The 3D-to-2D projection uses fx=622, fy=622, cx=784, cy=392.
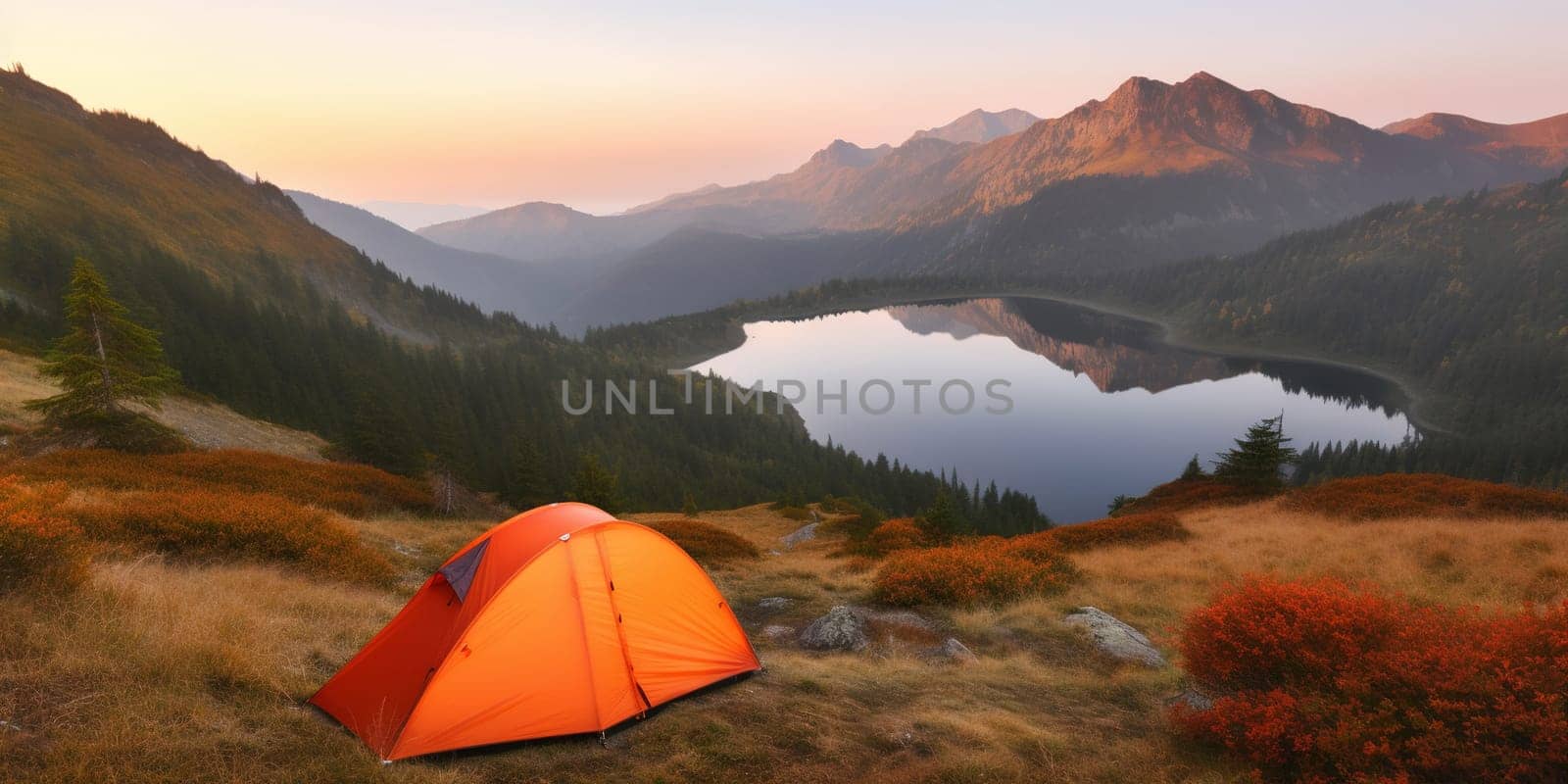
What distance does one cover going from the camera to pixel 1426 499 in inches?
1041

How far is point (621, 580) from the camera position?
36.4 ft

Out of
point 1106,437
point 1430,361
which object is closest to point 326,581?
point 1106,437

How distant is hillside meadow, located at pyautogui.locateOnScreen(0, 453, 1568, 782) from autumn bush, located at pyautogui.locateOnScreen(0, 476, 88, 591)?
0.20 meters

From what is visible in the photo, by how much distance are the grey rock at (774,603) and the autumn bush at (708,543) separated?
18.9 ft

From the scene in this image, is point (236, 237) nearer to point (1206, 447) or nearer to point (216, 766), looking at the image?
point (216, 766)

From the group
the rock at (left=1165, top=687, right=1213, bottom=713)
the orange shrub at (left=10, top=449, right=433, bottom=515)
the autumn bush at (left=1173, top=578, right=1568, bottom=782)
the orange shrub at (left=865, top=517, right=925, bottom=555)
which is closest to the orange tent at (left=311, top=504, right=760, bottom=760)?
the rock at (left=1165, top=687, right=1213, bottom=713)

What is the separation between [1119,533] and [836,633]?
61.1ft

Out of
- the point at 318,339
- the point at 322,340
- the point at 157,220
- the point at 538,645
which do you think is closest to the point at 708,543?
the point at 538,645

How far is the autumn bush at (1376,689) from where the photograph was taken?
6.99 meters

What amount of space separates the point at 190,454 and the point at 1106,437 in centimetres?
13761

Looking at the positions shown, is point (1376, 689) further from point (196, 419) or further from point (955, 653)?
point (196, 419)

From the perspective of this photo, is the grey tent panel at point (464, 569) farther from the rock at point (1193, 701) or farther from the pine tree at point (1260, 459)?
A: the pine tree at point (1260, 459)

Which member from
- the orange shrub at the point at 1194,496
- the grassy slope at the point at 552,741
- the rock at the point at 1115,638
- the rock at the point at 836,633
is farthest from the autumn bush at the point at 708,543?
the orange shrub at the point at 1194,496

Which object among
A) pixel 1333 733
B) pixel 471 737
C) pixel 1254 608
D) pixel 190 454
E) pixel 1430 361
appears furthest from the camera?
pixel 1430 361
